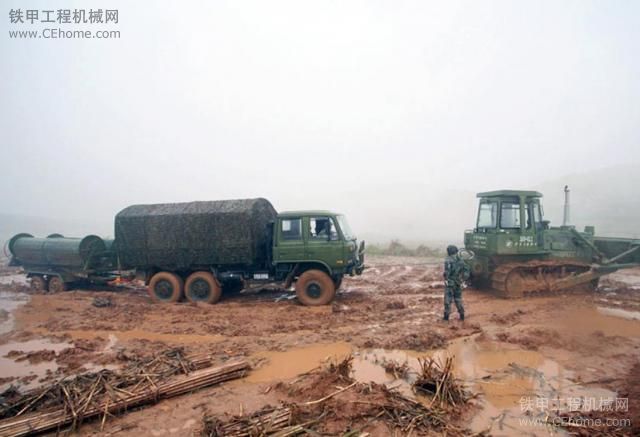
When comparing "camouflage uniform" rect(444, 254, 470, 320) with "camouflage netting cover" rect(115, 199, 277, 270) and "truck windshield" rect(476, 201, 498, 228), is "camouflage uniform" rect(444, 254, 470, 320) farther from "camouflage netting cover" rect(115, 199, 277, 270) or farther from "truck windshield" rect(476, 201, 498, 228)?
"camouflage netting cover" rect(115, 199, 277, 270)

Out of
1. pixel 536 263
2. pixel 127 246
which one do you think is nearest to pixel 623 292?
pixel 536 263

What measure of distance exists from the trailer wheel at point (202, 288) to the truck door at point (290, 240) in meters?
1.97

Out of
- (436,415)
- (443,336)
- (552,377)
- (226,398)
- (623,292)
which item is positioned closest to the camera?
(436,415)

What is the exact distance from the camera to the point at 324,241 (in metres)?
9.59

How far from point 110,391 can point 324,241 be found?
19.3 ft

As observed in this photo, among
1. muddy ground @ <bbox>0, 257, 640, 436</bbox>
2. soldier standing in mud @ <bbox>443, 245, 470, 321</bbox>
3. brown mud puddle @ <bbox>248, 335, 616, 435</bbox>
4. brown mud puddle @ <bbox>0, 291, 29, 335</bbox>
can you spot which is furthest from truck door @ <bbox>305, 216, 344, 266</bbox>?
brown mud puddle @ <bbox>0, 291, 29, 335</bbox>

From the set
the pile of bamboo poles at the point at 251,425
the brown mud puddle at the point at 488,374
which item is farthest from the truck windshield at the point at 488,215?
the pile of bamboo poles at the point at 251,425

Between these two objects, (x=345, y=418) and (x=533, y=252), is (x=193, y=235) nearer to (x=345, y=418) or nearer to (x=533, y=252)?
(x=345, y=418)

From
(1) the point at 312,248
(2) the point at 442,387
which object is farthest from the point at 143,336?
(2) the point at 442,387

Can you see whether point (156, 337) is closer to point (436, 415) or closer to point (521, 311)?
point (436, 415)

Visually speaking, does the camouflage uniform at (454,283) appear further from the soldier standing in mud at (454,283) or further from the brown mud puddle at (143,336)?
the brown mud puddle at (143,336)

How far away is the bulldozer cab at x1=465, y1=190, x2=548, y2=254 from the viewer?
9.94 meters

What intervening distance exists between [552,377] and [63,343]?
8729mm

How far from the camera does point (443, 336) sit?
23.0ft
